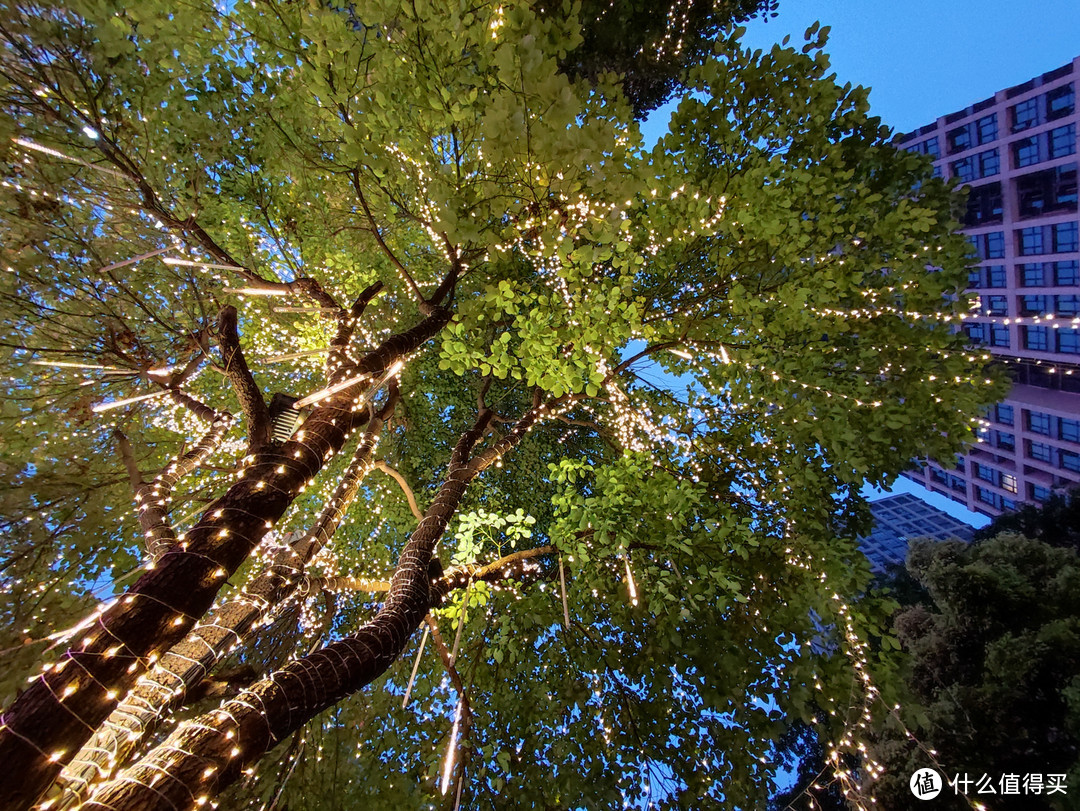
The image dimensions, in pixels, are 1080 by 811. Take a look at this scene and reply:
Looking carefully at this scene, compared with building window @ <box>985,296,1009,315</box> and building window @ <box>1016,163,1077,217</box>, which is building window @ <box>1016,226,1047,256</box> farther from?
building window @ <box>985,296,1009,315</box>

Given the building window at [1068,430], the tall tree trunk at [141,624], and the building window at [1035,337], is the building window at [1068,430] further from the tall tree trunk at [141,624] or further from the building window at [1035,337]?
the tall tree trunk at [141,624]

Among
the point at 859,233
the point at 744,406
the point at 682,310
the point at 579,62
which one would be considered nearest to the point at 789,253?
the point at 859,233

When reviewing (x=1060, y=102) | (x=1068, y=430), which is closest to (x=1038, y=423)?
(x=1068, y=430)

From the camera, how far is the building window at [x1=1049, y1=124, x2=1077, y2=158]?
86.9 ft

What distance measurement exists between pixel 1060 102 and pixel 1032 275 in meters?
11.4

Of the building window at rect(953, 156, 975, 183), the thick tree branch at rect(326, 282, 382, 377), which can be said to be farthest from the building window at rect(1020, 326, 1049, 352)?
the thick tree branch at rect(326, 282, 382, 377)

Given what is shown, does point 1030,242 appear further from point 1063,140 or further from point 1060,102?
point 1060,102

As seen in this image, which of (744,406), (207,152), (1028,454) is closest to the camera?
(207,152)

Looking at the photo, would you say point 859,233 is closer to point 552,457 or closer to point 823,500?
point 823,500

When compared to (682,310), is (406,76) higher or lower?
lower

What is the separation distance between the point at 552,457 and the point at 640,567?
460cm

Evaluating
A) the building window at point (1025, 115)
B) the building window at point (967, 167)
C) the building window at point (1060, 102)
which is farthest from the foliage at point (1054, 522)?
the building window at point (1025, 115)

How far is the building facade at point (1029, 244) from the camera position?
2767 centimetres

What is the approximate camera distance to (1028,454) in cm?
3350
